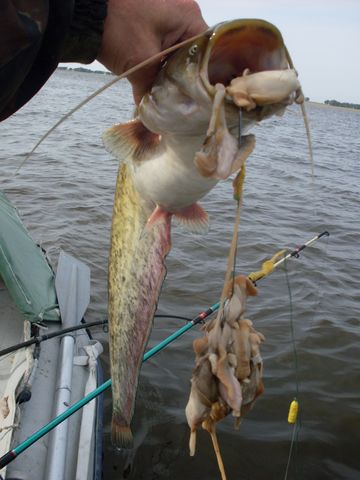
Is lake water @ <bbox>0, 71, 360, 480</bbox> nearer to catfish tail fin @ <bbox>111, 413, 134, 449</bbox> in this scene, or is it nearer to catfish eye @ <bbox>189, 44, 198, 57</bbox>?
catfish eye @ <bbox>189, 44, 198, 57</bbox>

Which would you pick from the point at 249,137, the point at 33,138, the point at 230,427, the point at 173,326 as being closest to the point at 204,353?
the point at 249,137

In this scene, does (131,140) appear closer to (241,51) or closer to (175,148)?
(175,148)

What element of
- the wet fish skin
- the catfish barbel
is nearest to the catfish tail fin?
the catfish barbel

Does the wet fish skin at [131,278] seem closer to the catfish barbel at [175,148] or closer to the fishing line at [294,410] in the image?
the catfish barbel at [175,148]

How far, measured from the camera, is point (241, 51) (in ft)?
3.54

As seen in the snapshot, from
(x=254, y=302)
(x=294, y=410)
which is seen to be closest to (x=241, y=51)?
(x=294, y=410)

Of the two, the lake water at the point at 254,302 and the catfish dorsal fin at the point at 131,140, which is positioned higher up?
the catfish dorsal fin at the point at 131,140

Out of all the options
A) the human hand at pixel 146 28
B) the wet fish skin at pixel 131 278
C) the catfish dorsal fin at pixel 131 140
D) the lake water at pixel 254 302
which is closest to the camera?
the human hand at pixel 146 28

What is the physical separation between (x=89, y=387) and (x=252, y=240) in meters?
5.48

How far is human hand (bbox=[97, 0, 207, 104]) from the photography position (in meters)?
1.33

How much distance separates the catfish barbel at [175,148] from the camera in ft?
3.42

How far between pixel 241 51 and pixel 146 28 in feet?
1.30

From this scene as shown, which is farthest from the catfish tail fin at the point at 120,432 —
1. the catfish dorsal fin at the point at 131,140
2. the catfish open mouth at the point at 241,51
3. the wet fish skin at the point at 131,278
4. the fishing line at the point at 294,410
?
the catfish open mouth at the point at 241,51

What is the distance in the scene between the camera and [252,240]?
8.30 metres
